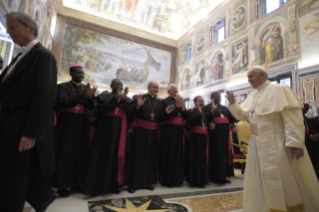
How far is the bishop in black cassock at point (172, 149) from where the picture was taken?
11.9 feet

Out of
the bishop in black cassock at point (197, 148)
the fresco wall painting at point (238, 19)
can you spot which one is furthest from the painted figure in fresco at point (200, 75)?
the bishop in black cassock at point (197, 148)

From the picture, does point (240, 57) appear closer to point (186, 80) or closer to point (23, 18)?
point (186, 80)

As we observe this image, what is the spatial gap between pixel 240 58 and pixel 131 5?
28.4ft

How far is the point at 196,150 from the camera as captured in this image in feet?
12.6

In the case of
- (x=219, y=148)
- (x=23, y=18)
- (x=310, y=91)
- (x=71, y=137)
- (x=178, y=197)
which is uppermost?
(x=310, y=91)

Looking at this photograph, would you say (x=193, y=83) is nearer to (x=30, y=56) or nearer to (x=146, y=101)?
(x=146, y=101)

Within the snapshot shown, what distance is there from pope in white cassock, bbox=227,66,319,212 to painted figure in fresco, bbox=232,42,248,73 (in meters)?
8.22

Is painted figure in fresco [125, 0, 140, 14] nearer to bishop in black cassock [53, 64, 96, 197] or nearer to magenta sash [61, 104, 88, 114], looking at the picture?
bishop in black cassock [53, 64, 96, 197]

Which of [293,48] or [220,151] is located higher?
[293,48]

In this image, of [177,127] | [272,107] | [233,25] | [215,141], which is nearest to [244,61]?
[233,25]

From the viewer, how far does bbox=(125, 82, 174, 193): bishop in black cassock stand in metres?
3.27

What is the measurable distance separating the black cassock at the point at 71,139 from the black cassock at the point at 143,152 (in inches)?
29.7

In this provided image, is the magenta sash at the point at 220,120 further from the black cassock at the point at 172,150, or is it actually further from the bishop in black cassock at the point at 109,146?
the bishop in black cassock at the point at 109,146

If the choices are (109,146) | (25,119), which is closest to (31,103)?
(25,119)
